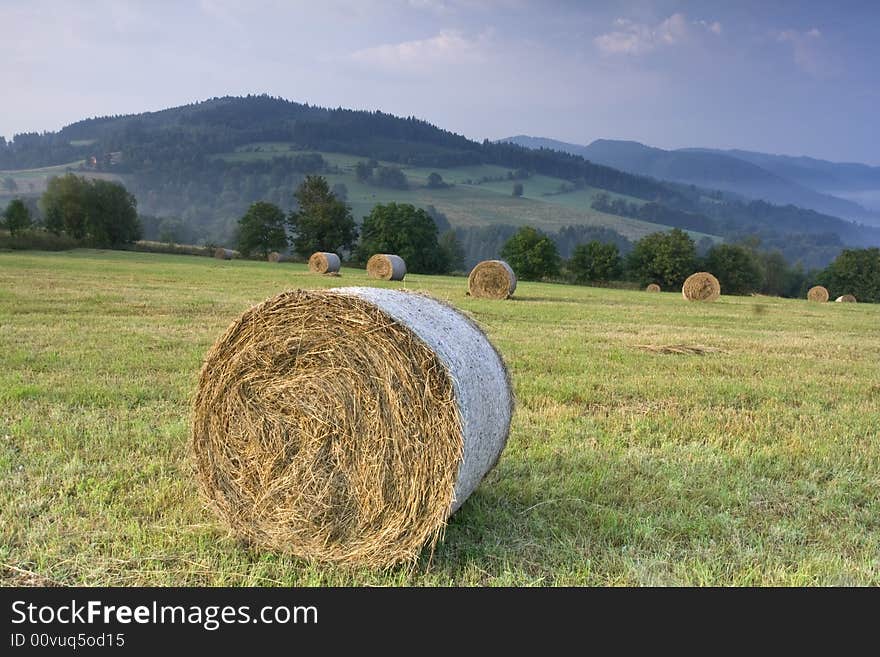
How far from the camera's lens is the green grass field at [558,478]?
4.14 metres

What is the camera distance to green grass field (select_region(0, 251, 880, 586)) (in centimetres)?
414

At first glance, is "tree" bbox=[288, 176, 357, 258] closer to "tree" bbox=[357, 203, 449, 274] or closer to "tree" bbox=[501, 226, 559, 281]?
"tree" bbox=[357, 203, 449, 274]

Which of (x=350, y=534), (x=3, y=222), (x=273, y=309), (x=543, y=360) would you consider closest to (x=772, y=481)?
(x=350, y=534)

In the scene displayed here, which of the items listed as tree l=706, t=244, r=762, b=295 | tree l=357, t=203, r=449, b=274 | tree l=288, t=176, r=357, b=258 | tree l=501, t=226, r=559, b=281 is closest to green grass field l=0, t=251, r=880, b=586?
tree l=501, t=226, r=559, b=281

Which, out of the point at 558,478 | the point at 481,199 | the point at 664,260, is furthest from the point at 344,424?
the point at 481,199

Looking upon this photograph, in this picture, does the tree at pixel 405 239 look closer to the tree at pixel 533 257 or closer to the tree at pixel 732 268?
the tree at pixel 533 257

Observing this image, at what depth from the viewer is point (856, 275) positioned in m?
60.6

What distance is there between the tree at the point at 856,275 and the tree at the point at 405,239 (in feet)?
116

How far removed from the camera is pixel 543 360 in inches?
438

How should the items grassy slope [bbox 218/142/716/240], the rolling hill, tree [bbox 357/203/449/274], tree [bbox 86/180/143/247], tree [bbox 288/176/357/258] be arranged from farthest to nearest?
grassy slope [bbox 218/142/716/240] → the rolling hill → tree [bbox 288/176/357/258] → tree [bbox 86/180/143/247] → tree [bbox 357/203/449/274]

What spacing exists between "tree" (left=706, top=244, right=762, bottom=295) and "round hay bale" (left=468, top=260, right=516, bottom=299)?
4156cm

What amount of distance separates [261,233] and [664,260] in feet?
125

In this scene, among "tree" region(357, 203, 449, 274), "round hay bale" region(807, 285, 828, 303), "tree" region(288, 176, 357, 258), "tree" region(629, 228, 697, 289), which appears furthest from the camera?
"tree" region(288, 176, 357, 258)

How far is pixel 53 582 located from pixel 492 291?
21.9 meters
